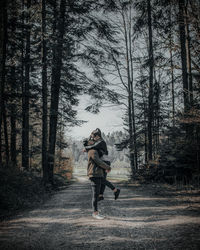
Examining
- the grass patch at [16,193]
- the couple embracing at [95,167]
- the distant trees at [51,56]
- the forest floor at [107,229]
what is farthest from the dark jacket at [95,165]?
the distant trees at [51,56]

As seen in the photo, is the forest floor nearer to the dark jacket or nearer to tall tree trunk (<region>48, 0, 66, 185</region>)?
the dark jacket

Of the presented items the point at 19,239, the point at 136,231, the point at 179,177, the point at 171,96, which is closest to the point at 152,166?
the point at 179,177

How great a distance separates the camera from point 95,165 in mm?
5074

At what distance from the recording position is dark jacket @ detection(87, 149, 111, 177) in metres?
4.98

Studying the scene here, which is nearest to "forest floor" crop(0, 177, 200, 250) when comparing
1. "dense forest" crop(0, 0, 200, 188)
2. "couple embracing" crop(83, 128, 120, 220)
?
"couple embracing" crop(83, 128, 120, 220)

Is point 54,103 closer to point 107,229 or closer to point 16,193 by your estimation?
point 16,193

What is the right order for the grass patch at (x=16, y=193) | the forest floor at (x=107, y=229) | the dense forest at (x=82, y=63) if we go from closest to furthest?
the forest floor at (x=107, y=229)
the grass patch at (x=16, y=193)
the dense forest at (x=82, y=63)

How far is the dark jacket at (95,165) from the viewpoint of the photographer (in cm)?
498

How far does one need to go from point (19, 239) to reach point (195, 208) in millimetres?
4579

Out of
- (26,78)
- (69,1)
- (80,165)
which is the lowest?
(80,165)

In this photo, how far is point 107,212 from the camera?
5355 millimetres

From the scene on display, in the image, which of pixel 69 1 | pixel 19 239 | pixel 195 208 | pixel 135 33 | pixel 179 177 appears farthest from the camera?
pixel 135 33

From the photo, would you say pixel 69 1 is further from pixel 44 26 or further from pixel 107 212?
pixel 107 212

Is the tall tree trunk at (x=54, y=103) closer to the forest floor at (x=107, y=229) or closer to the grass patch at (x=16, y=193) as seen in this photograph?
the grass patch at (x=16, y=193)
